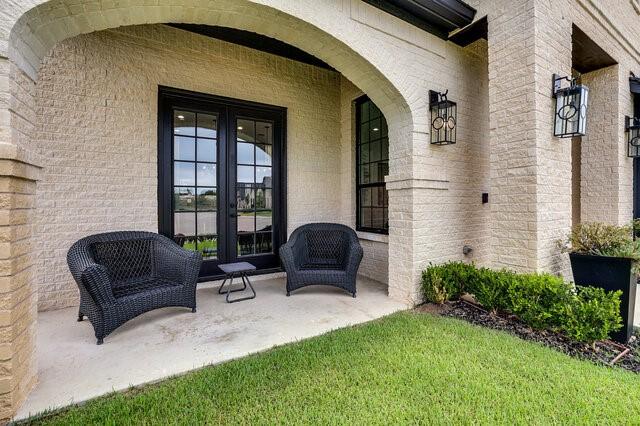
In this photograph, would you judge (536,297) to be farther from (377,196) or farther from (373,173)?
(373,173)

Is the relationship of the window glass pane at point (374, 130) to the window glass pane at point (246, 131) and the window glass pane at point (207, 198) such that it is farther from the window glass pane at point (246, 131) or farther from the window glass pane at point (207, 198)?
the window glass pane at point (207, 198)

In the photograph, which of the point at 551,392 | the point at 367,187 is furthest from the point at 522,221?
the point at 367,187

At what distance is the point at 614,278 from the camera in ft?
9.23

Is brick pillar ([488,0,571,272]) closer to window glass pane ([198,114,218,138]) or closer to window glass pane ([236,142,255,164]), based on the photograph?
window glass pane ([236,142,255,164])

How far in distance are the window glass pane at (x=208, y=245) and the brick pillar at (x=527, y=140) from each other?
3.74 m

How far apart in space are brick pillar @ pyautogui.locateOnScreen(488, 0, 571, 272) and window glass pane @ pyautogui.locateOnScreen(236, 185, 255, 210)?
3.37 meters

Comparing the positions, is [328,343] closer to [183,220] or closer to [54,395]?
[54,395]

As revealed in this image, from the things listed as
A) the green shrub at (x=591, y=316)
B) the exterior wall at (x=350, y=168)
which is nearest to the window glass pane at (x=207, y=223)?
the exterior wall at (x=350, y=168)

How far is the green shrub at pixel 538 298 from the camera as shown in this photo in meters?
2.72

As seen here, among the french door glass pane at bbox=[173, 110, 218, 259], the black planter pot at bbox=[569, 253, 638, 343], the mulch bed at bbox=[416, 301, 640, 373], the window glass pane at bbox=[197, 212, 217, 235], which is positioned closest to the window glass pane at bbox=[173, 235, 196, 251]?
the french door glass pane at bbox=[173, 110, 218, 259]

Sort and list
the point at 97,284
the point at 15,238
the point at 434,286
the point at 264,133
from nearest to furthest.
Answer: the point at 15,238 < the point at 97,284 < the point at 434,286 < the point at 264,133

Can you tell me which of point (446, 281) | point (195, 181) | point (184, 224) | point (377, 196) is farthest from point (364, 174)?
point (184, 224)

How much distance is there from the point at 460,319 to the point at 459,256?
1.11 meters

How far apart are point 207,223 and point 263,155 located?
139 cm
